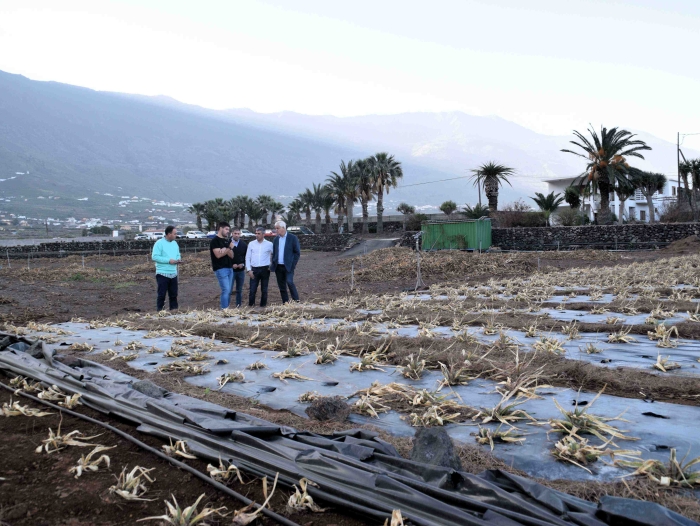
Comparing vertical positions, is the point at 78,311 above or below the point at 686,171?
below

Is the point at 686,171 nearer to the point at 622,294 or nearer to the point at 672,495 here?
the point at 622,294

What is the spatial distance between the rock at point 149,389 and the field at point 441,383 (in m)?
0.31

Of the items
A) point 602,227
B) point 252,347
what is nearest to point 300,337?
point 252,347

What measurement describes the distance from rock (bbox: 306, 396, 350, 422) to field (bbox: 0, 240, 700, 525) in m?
→ 0.08

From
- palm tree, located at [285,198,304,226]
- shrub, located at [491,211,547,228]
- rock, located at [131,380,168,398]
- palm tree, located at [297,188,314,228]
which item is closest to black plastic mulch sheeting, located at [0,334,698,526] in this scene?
rock, located at [131,380,168,398]

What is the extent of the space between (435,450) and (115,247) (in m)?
41.8

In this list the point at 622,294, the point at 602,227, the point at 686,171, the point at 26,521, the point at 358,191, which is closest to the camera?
the point at 26,521

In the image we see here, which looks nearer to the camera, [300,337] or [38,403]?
[38,403]

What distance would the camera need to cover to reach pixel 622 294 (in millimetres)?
8867

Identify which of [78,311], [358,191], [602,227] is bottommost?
[78,311]

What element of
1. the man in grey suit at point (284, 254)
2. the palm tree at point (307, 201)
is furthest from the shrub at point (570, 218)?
the palm tree at point (307, 201)

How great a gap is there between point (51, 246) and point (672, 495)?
4285 cm

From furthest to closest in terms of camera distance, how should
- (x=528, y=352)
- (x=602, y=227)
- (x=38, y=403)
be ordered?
1. (x=602, y=227)
2. (x=528, y=352)
3. (x=38, y=403)

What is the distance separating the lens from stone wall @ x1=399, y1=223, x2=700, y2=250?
2847 centimetres
